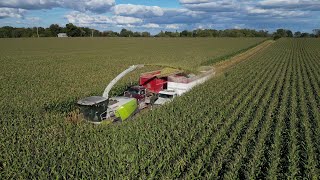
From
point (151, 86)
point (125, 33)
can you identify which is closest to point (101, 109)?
point (151, 86)

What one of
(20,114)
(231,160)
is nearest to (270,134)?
(231,160)

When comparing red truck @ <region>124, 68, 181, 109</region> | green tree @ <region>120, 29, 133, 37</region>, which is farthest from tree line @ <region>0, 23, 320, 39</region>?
red truck @ <region>124, 68, 181, 109</region>

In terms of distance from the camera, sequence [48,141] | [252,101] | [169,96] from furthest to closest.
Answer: [169,96], [252,101], [48,141]

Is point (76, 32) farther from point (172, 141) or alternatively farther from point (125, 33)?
point (172, 141)

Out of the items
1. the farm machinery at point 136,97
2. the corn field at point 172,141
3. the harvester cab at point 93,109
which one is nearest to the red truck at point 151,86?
the farm machinery at point 136,97

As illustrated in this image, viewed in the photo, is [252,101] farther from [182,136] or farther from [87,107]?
[87,107]

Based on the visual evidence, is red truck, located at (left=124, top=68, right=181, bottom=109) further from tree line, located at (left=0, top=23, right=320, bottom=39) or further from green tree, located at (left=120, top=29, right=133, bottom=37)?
green tree, located at (left=120, top=29, right=133, bottom=37)

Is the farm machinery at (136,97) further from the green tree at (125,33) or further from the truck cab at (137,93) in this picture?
the green tree at (125,33)

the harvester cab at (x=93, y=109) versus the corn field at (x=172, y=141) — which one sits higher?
the harvester cab at (x=93, y=109)
